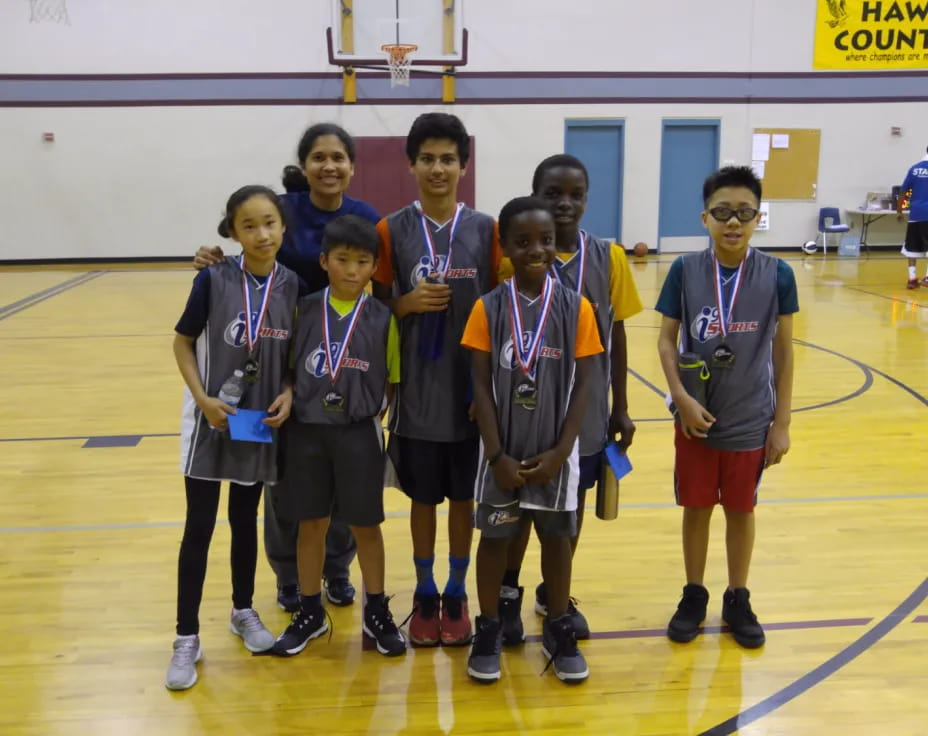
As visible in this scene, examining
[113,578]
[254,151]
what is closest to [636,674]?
[113,578]

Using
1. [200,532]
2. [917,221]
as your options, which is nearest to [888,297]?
[917,221]

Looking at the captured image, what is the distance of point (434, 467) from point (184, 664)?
89cm

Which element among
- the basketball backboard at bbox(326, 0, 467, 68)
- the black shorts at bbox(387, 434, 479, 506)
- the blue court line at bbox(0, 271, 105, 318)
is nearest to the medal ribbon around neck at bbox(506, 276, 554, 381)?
the black shorts at bbox(387, 434, 479, 506)

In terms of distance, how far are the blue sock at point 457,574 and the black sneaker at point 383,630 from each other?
0.64 ft

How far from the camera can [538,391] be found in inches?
86.5

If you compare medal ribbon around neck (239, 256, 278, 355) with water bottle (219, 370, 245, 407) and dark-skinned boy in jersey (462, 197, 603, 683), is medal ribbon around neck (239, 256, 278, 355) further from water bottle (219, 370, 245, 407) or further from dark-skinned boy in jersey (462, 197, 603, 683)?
dark-skinned boy in jersey (462, 197, 603, 683)

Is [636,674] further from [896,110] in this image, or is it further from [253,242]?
[896,110]

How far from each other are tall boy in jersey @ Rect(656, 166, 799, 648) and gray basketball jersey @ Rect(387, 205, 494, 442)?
1.94ft

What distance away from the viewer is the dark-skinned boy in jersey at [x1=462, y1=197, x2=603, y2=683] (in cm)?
218

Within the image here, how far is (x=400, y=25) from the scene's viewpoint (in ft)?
36.4

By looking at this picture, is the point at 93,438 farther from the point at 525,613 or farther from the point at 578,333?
the point at 578,333

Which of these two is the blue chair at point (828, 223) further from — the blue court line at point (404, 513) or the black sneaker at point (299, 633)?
the black sneaker at point (299, 633)

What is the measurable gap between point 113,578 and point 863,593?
260 cm

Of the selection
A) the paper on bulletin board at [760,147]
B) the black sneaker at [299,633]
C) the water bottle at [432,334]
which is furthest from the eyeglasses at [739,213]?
the paper on bulletin board at [760,147]
